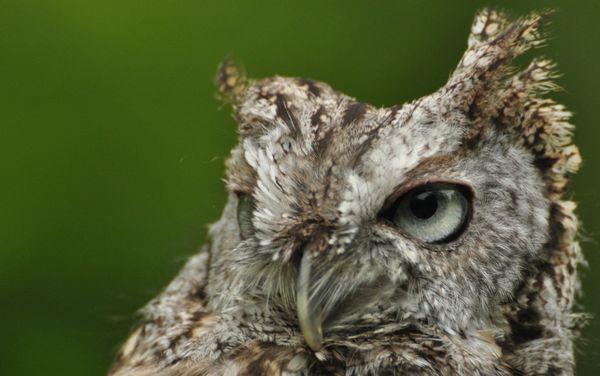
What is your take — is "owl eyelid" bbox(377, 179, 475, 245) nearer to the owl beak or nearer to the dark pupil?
the dark pupil

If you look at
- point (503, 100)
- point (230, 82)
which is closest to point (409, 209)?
point (503, 100)

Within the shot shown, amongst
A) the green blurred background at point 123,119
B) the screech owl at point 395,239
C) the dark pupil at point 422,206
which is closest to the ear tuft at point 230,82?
the screech owl at point 395,239

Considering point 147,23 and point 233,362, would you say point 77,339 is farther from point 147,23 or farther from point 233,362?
point 233,362

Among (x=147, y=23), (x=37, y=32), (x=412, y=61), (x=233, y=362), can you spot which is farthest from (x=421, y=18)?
(x=233, y=362)

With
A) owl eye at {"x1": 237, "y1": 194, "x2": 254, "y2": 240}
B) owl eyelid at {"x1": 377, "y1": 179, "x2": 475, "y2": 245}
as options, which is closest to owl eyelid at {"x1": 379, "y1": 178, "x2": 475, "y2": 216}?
owl eyelid at {"x1": 377, "y1": 179, "x2": 475, "y2": 245}

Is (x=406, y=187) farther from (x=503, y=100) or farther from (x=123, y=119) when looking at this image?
(x=123, y=119)
